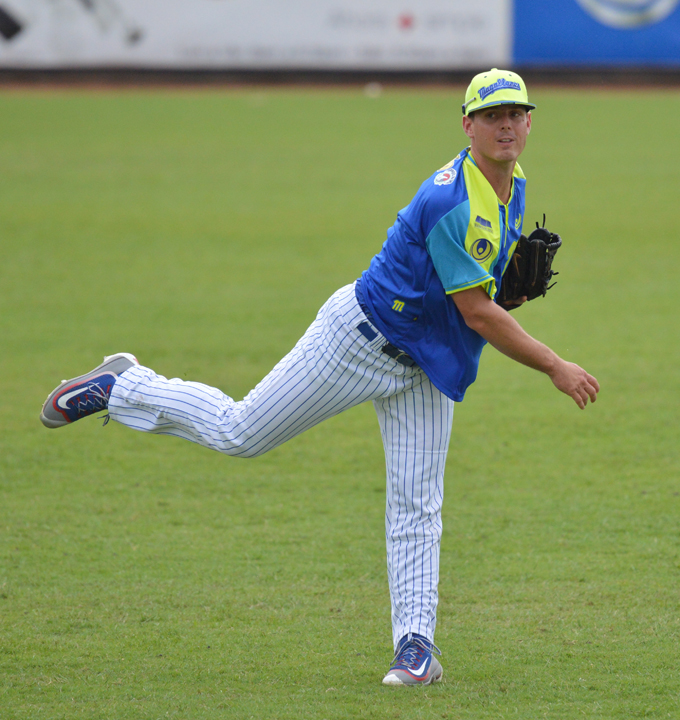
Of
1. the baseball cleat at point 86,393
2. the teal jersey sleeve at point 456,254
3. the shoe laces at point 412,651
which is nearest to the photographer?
the teal jersey sleeve at point 456,254

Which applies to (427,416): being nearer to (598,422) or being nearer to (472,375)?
(472,375)

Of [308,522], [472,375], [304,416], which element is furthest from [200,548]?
[472,375]

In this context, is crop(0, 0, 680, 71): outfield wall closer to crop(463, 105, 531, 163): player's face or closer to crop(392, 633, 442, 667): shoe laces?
crop(463, 105, 531, 163): player's face

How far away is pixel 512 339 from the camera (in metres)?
2.98

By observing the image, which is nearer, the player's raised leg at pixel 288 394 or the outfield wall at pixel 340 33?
the player's raised leg at pixel 288 394

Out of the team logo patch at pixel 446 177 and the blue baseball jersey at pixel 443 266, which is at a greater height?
the team logo patch at pixel 446 177

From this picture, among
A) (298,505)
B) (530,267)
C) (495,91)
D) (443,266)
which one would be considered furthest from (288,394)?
(298,505)

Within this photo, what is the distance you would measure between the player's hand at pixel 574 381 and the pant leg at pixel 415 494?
1.30 feet

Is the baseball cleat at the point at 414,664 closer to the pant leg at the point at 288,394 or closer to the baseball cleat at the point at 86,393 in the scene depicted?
the pant leg at the point at 288,394

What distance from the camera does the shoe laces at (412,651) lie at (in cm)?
316

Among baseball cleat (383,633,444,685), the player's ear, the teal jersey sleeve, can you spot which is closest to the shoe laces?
baseball cleat (383,633,444,685)

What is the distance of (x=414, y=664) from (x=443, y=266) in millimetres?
1237

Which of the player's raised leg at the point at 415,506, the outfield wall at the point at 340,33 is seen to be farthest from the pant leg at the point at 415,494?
the outfield wall at the point at 340,33

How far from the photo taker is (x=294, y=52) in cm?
2409
